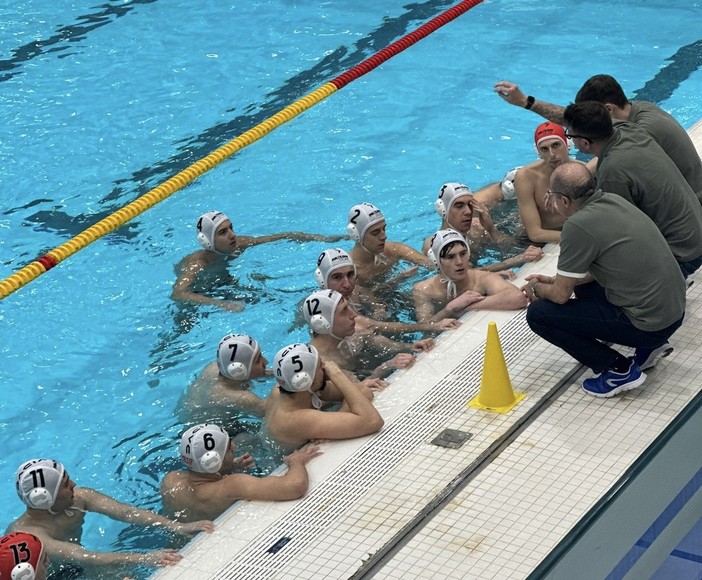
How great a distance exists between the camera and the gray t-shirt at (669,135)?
213 inches

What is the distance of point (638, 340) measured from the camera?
4.80 m

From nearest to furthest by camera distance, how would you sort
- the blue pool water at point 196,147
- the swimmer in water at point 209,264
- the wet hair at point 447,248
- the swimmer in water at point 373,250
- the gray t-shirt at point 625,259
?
the gray t-shirt at point 625,259, the wet hair at point 447,248, the blue pool water at point 196,147, the swimmer in water at point 373,250, the swimmer in water at point 209,264

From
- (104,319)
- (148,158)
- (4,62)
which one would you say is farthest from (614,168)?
(4,62)

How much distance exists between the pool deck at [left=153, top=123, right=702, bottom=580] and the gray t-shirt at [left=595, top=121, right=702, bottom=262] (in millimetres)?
600

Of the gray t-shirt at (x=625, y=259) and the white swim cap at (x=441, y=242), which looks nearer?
the gray t-shirt at (x=625, y=259)

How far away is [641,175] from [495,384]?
3.87 feet

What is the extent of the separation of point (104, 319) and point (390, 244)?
6.58 feet

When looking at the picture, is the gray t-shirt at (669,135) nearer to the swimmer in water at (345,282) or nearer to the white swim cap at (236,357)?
the swimmer in water at (345,282)

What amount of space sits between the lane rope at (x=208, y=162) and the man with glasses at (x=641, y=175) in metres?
3.90

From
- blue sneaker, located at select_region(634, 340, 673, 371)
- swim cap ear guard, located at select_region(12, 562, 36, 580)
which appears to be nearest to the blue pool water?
swim cap ear guard, located at select_region(12, 562, 36, 580)

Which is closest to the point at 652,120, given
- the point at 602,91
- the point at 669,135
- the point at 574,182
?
the point at 669,135

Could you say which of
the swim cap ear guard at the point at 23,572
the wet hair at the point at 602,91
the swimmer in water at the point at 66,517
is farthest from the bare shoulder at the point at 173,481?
the wet hair at the point at 602,91

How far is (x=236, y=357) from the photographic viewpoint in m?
5.61

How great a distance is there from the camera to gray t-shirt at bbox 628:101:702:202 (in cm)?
541
